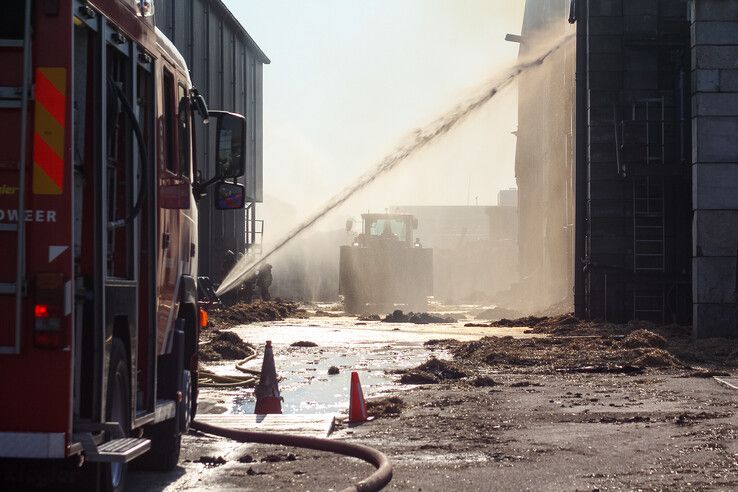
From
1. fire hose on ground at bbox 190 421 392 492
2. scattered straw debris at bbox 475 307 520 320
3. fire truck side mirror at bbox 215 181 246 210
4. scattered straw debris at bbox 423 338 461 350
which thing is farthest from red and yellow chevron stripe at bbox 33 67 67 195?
scattered straw debris at bbox 475 307 520 320

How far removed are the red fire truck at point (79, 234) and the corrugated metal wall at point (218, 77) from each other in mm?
22825

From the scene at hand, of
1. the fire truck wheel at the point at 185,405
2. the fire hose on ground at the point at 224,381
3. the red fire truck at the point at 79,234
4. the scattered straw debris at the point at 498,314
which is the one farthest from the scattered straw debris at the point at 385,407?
the scattered straw debris at the point at 498,314

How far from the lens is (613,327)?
26.2 metres

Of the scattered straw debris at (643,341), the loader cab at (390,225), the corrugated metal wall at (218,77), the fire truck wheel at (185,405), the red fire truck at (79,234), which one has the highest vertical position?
the corrugated metal wall at (218,77)

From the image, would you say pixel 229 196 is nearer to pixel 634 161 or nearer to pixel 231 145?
pixel 231 145

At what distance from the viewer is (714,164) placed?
23.5 meters

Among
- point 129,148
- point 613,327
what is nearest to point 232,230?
point 613,327

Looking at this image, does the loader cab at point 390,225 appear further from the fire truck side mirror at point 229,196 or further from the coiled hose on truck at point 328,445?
the fire truck side mirror at point 229,196

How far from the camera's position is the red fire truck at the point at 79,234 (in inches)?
219

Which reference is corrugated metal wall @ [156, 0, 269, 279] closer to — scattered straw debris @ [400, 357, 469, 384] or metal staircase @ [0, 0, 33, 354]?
scattered straw debris @ [400, 357, 469, 384]

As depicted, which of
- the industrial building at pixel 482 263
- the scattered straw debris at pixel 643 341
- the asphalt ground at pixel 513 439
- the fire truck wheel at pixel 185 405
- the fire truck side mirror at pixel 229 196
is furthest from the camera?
the industrial building at pixel 482 263

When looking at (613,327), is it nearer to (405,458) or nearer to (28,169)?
(405,458)

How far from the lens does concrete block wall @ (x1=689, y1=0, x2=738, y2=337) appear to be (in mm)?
23203

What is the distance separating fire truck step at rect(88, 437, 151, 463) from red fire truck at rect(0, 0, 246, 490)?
11 mm
